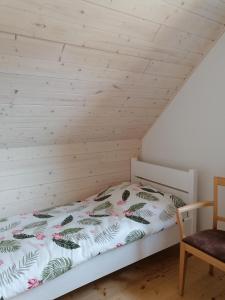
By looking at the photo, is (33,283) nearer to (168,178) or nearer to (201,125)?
(168,178)

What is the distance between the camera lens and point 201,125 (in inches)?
95.3

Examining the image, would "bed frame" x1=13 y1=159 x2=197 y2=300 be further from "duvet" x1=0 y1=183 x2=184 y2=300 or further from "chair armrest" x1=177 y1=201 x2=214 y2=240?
"chair armrest" x1=177 y1=201 x2=214 y2=240

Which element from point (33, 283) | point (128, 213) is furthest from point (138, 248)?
point (33, 283)

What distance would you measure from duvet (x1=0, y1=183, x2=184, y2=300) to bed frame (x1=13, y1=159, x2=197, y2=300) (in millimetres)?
85

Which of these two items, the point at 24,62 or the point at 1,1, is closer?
the point at 1,1

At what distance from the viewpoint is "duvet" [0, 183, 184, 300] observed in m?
1.55

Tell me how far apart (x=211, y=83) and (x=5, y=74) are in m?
1.68

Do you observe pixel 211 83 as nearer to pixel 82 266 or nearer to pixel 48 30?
pixel 48 30

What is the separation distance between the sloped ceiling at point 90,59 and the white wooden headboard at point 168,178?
0.59 metres

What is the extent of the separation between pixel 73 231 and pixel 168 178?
113cm

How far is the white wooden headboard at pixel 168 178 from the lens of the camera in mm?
2385

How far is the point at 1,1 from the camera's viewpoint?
1268 millimetres

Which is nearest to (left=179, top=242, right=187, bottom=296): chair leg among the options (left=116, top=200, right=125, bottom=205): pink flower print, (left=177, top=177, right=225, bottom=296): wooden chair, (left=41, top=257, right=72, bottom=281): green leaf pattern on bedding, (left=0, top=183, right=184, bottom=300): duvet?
(left=177, top=177, right=225, bottom=296): wooden chair

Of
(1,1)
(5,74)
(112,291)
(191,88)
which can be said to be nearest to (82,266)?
(112,291)
